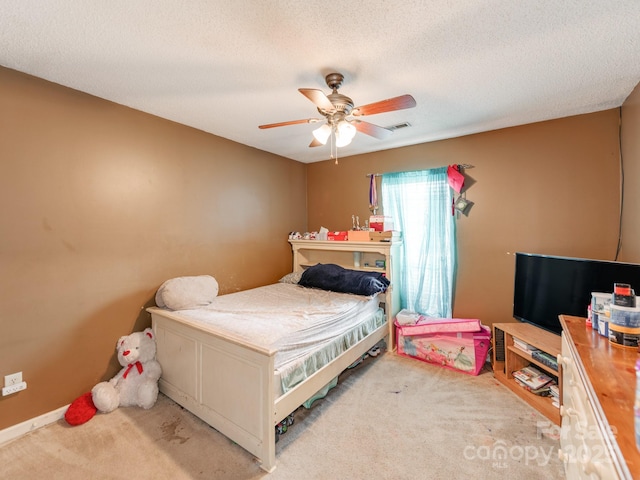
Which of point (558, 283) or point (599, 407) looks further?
point (558, 283)

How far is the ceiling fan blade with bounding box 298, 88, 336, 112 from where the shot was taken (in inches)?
61.0

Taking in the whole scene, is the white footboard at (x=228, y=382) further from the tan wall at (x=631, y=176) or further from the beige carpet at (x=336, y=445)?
the tan wall at (x=631, y=176)

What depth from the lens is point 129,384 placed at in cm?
218

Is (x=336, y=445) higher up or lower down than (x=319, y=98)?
lower down

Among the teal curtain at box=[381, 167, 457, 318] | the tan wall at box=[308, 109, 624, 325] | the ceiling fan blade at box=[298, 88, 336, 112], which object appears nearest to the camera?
the ceiling fan blade at box=[298, 88, 336, 112]

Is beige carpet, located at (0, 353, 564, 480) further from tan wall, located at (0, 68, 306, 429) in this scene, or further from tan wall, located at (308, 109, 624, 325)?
tan wall, located at (308, 109, 624, 325)

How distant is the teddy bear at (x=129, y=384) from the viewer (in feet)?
6.70

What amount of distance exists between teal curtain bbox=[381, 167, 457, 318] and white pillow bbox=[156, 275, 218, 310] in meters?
2.17

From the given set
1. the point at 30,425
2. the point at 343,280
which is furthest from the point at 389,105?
the point at 30,425

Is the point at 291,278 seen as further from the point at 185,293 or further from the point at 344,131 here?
the point at 344,131

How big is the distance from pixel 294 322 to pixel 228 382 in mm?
575

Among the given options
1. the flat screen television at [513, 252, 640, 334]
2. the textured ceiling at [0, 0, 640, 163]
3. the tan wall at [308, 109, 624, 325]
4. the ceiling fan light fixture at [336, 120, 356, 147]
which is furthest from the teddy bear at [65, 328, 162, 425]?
the flat screen television at [513, 252, 640, 334]

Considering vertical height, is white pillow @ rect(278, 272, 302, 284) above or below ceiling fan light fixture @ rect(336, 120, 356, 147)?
below

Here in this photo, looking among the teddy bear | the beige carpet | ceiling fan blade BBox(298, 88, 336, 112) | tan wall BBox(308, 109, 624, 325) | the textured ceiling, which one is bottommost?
the beige carpet
